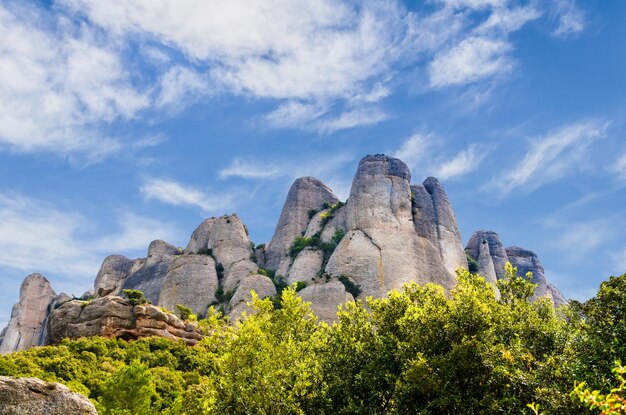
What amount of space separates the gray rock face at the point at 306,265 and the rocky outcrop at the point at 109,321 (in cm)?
2373

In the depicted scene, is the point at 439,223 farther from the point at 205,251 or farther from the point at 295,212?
the point at 205,251

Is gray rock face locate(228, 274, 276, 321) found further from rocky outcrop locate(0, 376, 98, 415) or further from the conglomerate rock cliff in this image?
rocky outcrop locate(0, 376, 98, 415)

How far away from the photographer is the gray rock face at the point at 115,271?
112 m

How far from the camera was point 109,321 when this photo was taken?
5734cm

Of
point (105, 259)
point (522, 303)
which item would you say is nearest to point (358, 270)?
point (522, 303)

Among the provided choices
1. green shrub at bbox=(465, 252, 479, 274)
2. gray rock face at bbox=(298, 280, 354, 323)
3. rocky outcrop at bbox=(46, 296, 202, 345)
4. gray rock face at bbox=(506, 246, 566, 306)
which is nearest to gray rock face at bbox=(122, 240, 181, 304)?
rocky outcrop at bbox=(46, 296, 202, 345)

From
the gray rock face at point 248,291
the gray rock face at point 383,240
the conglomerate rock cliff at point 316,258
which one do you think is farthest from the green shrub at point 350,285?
the gray rock face at point 248,291

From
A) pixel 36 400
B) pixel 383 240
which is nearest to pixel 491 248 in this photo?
pixel 383 240

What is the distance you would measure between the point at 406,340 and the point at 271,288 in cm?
5839

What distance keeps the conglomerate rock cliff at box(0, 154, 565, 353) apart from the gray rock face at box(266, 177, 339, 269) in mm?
227

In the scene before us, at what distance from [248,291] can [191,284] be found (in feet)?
42.9

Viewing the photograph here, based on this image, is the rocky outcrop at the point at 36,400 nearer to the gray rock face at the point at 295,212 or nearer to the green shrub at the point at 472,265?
the gray rock face at the point at 295,212

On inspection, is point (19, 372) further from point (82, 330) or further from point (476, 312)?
point (476, 312)

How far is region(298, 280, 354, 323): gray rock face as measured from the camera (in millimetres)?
65719
